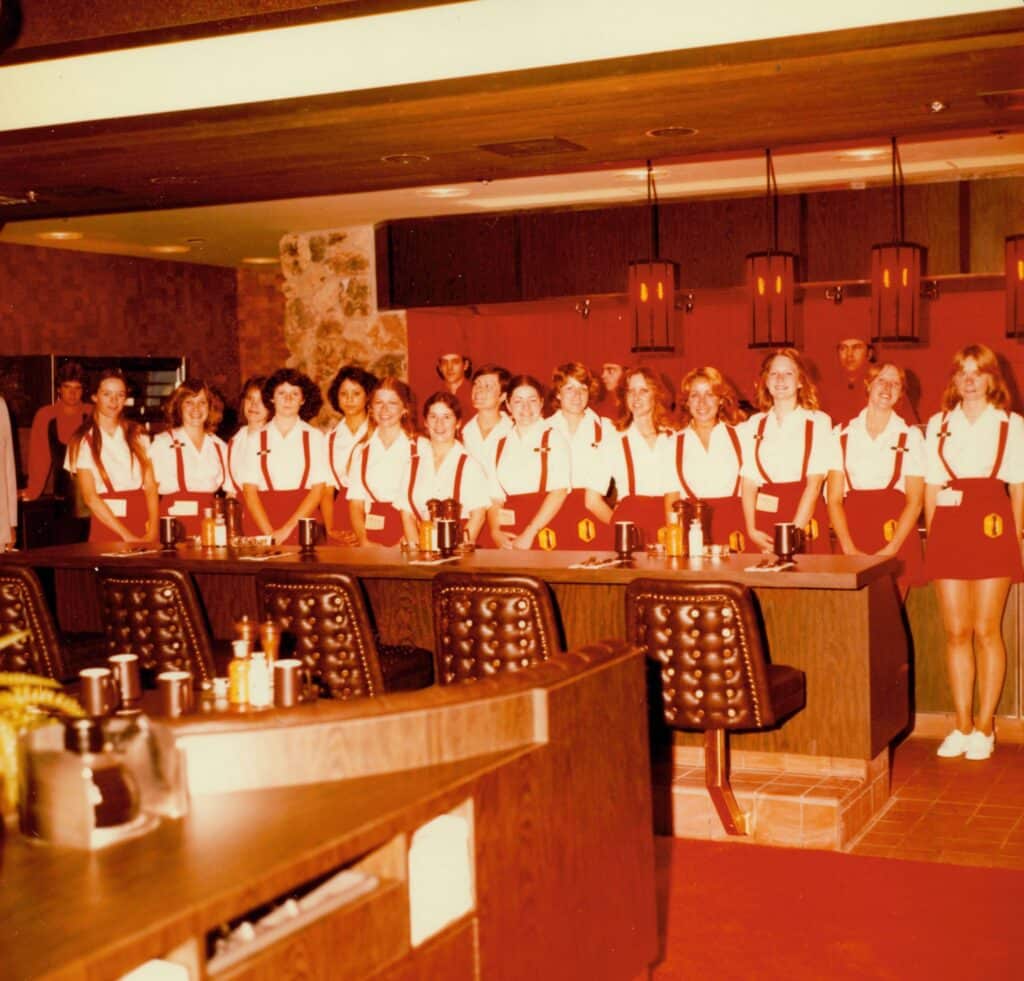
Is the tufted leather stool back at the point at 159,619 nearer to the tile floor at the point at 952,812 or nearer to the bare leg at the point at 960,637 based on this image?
the tile floor at the point at 952,812

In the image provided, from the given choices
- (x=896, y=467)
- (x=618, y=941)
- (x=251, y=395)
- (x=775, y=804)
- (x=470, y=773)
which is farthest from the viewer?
(x=251, y=395)

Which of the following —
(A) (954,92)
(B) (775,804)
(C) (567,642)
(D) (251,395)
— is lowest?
(B) (775,804)

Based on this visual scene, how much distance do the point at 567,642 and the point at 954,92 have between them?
8.08 feet

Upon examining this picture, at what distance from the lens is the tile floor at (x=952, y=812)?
4.60m

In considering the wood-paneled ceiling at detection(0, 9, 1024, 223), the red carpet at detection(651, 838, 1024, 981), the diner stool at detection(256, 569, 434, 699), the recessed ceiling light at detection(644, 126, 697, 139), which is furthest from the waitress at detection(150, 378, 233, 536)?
the red carpet at detection(651, 838, 1024, 981)

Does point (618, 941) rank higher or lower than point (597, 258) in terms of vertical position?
lower

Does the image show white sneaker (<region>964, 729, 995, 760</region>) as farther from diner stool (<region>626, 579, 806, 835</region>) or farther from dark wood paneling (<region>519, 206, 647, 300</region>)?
dark wood paneling (<region>519, 206, 647, 300</region>)

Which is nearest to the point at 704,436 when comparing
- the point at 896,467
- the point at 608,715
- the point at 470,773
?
the point at 896,467

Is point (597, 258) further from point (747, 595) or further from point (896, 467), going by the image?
point (747, 595)

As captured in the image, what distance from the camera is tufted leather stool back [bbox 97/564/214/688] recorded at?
4934 millimetres

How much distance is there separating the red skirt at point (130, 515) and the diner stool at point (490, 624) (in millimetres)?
3381

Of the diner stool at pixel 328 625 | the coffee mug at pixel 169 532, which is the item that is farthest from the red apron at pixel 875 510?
the coffee mug at pixel 169 532

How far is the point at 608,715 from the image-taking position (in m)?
3.11

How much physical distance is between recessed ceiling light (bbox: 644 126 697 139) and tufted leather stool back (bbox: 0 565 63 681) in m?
2.93
